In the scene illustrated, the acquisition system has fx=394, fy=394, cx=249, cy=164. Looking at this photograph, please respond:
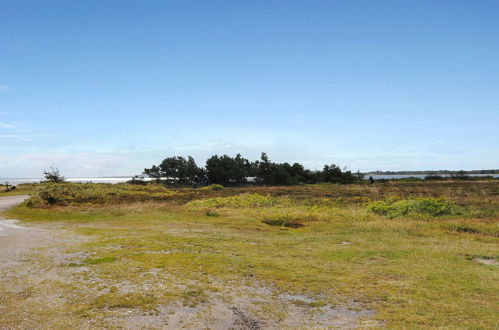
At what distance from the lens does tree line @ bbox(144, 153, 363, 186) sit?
9862 centimetres

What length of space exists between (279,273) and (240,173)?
84.2 meters

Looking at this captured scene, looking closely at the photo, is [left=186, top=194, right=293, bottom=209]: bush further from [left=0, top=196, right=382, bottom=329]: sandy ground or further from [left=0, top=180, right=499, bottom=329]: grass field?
[left=0, top=196, right=382, bottom=329]: sandy ground

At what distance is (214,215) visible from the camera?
34969 mm

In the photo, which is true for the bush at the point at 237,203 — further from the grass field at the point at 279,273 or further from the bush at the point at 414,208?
the grass field at the point at 279,273

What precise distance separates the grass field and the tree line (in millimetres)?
68948

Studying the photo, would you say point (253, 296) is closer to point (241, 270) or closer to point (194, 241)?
point (241, 270)

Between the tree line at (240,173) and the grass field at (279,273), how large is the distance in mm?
68948

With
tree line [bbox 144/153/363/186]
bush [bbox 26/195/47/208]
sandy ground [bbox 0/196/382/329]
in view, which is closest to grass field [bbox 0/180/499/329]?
sandy ground [bbox 0/196/382/329]

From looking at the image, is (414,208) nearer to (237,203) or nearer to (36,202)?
(237,203)

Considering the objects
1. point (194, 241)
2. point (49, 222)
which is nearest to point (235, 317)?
point (194, 241)

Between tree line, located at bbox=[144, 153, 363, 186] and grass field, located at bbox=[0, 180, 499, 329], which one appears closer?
grass field, located at bbox=[0, 180, 499, 329]

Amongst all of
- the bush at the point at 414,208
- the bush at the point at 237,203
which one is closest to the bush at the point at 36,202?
the bush at the point at 237,203

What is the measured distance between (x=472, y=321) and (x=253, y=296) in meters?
5.50

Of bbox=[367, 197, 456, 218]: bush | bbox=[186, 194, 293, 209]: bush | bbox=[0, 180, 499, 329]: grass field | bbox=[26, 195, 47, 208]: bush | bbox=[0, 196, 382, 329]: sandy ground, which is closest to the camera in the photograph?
bbox=[0, 196, 382, 329]: sandy ground
